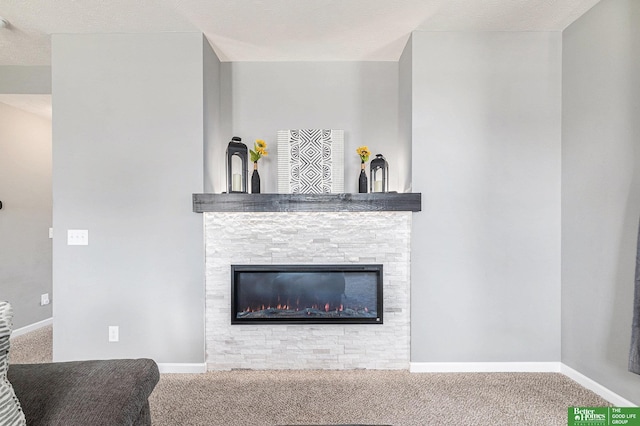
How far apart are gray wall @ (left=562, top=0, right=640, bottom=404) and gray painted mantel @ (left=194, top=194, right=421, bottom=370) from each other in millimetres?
1193

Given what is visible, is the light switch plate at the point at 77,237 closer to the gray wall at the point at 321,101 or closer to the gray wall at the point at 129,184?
the gray wall at the point at 129,184

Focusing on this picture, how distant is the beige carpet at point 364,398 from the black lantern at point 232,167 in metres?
1.48

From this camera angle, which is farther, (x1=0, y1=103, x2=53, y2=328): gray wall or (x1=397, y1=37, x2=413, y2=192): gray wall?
(x1=0, y1=103, x2=53, y2=328): gray wall

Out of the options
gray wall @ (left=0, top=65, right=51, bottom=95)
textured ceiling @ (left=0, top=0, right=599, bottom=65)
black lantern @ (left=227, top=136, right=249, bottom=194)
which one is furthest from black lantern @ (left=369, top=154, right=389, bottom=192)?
gray wall @ (left=0, top=65, right=51, bottom=95)

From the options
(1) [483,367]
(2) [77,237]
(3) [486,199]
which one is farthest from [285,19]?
(1) [483,367]

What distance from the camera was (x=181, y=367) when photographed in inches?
99.1

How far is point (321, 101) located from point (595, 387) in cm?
299

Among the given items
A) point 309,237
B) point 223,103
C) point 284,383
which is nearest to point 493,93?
point 309,237

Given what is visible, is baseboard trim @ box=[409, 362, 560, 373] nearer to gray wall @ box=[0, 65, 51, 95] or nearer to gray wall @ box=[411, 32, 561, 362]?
gray wall @ box=[411, 32, 561, 362]

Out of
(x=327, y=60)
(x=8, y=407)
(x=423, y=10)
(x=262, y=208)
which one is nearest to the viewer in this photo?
(x=8, y=407)

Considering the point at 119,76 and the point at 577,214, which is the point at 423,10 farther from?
the point at 119,76

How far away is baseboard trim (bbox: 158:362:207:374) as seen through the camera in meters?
2.51

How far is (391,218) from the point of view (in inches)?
102

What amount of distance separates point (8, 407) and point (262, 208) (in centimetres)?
178
